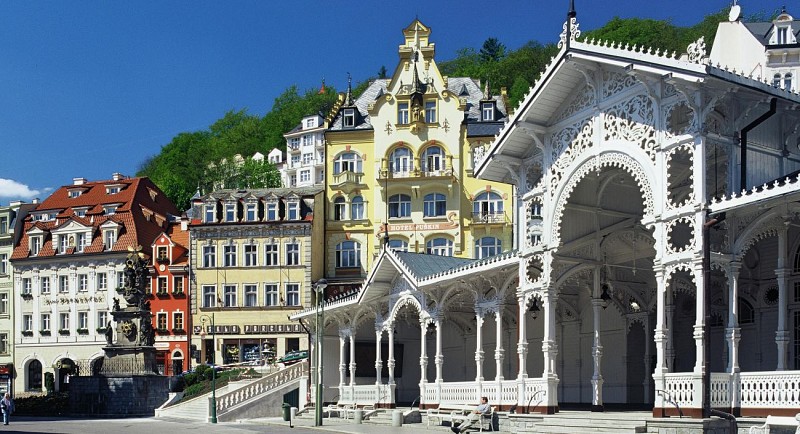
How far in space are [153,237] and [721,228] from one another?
185 feet

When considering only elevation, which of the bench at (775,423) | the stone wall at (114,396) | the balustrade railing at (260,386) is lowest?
the stone wall at (114,396)

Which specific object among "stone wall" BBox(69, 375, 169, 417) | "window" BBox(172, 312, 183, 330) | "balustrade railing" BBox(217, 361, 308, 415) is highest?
"window" BBox(172, 312, 183, 330)

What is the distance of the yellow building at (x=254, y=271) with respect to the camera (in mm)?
67250

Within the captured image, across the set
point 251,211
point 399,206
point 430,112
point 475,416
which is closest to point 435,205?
point 399,206

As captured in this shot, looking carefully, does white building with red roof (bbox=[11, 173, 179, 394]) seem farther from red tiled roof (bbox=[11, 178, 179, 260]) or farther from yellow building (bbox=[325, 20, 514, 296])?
yellow building (bbox=[325, 20, 514, 296])

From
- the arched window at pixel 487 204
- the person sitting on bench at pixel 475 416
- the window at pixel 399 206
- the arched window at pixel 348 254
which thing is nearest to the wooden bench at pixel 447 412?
the person sitting on bench at pixel 475 416

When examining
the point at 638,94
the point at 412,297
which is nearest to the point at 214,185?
the point at 412,297

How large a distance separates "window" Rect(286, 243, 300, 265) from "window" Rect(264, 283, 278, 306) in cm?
180

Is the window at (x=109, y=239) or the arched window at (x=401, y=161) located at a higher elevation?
the arched window at (x=401, y=161)

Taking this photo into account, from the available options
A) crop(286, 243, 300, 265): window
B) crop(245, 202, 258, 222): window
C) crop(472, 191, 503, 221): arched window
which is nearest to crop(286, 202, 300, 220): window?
crop(286, 243, 300, 265): window

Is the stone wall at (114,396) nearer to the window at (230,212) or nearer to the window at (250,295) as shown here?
the window at (250,295)

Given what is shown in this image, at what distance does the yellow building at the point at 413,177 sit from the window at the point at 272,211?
326 cm

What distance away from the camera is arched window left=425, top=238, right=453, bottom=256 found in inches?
2594

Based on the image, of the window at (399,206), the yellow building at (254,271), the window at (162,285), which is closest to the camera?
the window at (399,206)
